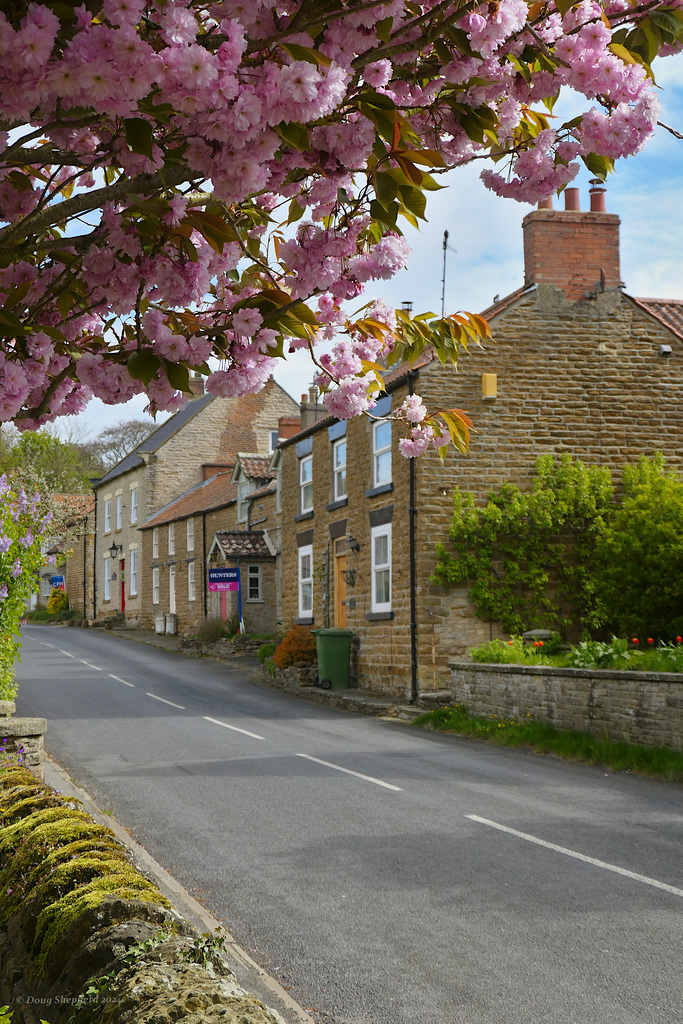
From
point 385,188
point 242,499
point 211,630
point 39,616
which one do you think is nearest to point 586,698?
point 385,188

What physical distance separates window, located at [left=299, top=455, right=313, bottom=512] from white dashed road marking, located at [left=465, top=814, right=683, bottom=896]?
18.2 metres

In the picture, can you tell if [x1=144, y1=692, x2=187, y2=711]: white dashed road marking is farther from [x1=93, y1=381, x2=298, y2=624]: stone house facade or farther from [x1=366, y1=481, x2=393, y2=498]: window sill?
[x1=93, y1=381, x2=298, y2=624]: stone house facade

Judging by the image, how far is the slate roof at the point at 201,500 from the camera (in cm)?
3956

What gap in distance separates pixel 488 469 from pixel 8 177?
16.7m

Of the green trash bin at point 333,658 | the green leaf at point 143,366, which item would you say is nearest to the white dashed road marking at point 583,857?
the green leaf at point 143,366

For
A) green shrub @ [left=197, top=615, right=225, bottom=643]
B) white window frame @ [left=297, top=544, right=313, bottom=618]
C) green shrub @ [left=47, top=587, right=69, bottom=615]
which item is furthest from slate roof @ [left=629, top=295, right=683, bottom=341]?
green shrub @ [left=47, top=587, right=69, bottom=615]

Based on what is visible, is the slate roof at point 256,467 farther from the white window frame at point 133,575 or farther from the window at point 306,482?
the white window frame at point 133,575

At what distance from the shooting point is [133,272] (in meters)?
3.38

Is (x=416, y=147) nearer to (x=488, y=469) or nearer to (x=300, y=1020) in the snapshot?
(x=300, y=1020)

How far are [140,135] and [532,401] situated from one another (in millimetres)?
17886

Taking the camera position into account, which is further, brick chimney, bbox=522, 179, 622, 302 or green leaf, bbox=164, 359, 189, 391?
brick chimney, bbox=522, 179, 622, 302

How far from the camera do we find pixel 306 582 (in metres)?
26.7

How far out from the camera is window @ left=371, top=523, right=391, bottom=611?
21.0m

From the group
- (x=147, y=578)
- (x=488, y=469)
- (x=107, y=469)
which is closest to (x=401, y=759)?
(x=488, y=469)
